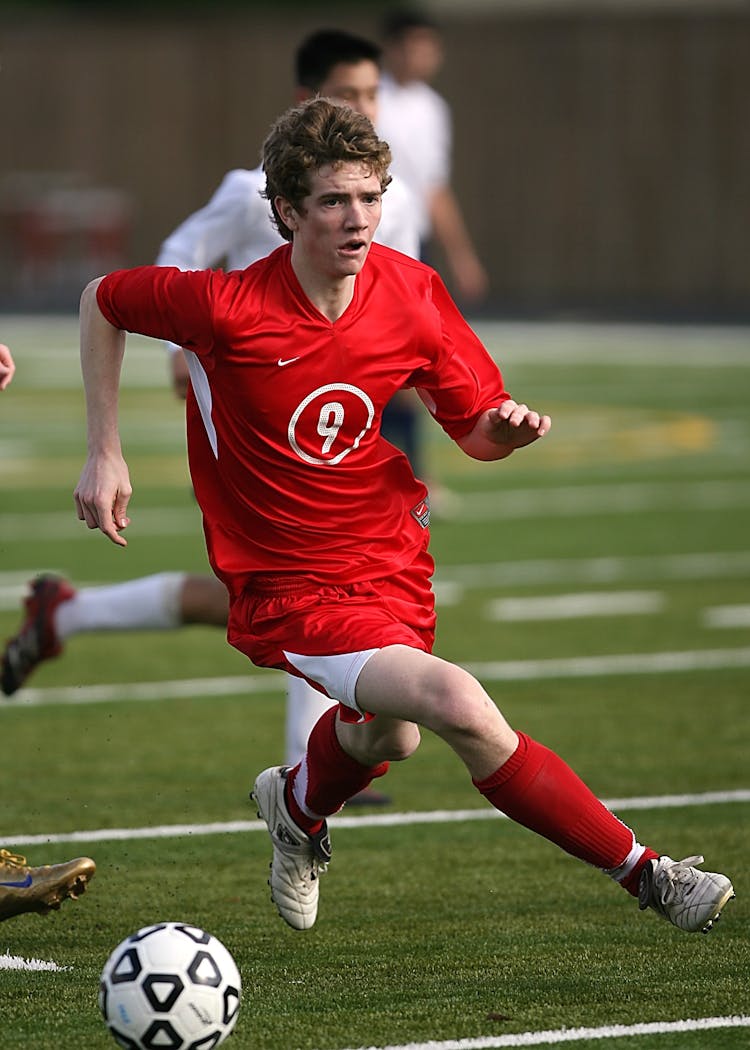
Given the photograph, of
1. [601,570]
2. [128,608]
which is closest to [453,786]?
[128,608]

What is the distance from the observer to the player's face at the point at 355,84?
638 centimetres

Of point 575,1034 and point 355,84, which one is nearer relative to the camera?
point 575,1034

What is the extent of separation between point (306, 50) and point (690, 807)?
2.75 meters

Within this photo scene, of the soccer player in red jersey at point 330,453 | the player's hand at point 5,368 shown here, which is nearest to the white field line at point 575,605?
the soccer player in red jersey at point 330,453

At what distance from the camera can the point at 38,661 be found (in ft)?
24.3

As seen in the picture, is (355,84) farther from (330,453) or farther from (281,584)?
(281,584)

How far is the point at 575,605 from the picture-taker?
10.3 metres

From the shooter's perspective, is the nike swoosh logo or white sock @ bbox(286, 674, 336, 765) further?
white sock @ bbox(286, 674, 336, 765)

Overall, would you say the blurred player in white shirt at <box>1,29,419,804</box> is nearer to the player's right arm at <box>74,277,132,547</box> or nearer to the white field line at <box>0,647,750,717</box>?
the player's right arm at <box>74,277,132,547</box>

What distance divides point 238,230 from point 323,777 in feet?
6.94

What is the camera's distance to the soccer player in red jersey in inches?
185

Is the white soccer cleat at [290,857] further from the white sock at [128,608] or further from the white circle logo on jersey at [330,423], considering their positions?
the white sock at [128,608]

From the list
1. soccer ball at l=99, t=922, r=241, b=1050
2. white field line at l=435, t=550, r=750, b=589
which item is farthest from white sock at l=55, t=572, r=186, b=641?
white field line at l=435, t=550, r=750, b=589

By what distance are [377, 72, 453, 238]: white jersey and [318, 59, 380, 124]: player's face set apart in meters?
6.09
